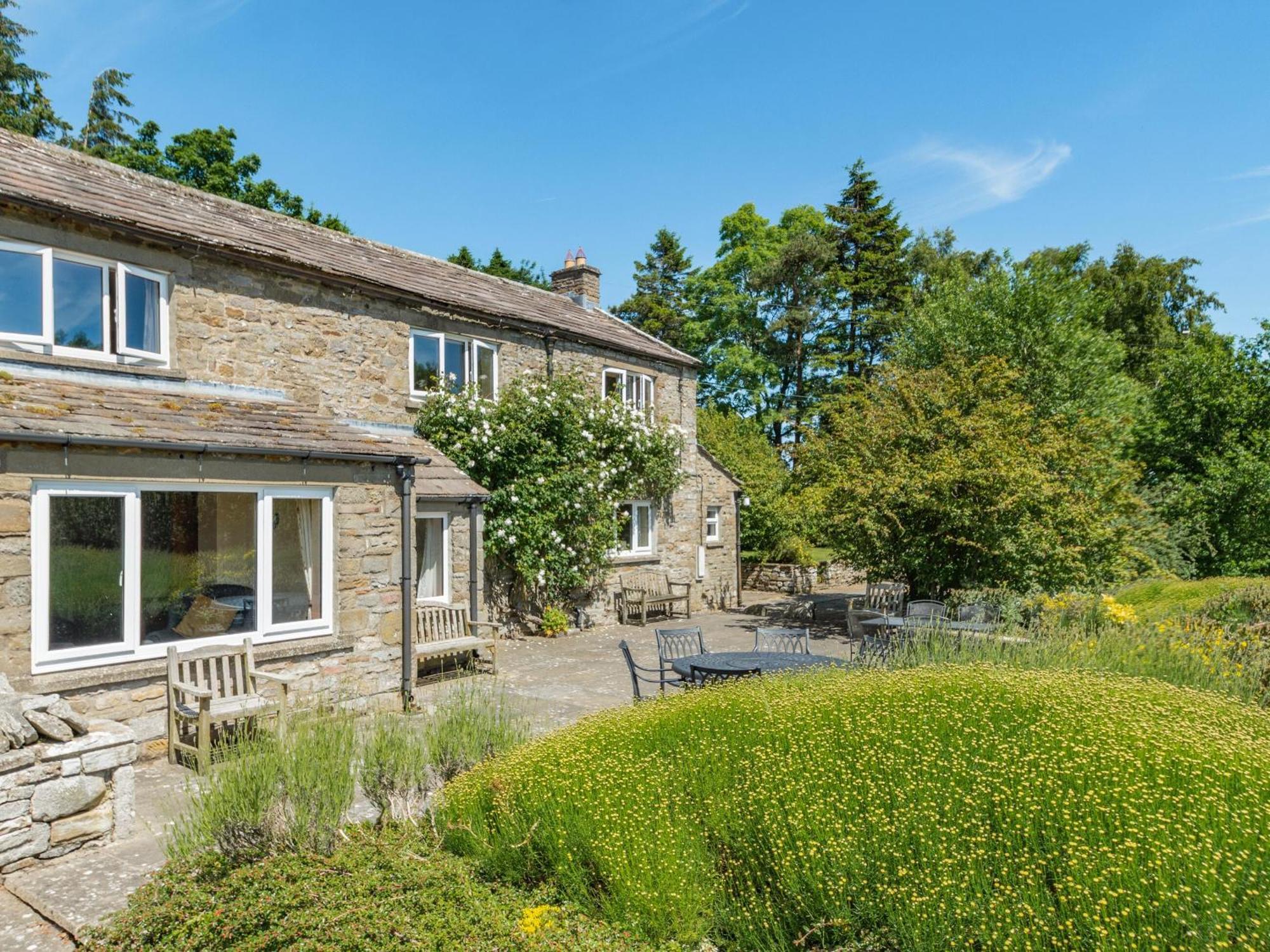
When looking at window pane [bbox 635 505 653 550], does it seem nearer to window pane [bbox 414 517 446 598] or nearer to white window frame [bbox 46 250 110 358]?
window pane [bbox 414 517 446 598]

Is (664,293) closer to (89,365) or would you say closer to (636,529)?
(636,529)

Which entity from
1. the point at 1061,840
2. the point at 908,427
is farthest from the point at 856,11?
the point at 1061,840

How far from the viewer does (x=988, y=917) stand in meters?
3.39

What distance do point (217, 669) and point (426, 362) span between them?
7.49 meters

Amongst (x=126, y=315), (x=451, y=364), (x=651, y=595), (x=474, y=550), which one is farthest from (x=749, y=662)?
(x=651, y=595)

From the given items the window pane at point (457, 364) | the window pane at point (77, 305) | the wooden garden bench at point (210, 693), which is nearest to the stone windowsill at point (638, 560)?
the window pane at point (457, 364)

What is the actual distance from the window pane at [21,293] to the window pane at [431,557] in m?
5.88

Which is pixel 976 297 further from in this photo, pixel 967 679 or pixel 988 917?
pixel 988 917

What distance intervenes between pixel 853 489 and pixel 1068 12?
26.5 feet

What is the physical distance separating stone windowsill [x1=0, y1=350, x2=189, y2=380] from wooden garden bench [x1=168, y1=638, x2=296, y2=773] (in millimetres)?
4009

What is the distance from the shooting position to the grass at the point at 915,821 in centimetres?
324

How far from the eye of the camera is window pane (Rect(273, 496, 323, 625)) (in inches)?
359

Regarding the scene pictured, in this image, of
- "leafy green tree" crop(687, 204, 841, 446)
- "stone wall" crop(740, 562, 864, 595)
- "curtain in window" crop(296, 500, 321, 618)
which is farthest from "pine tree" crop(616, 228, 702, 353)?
"curtain in window" crop(296, 500, 321, 618)

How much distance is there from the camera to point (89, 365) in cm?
951
